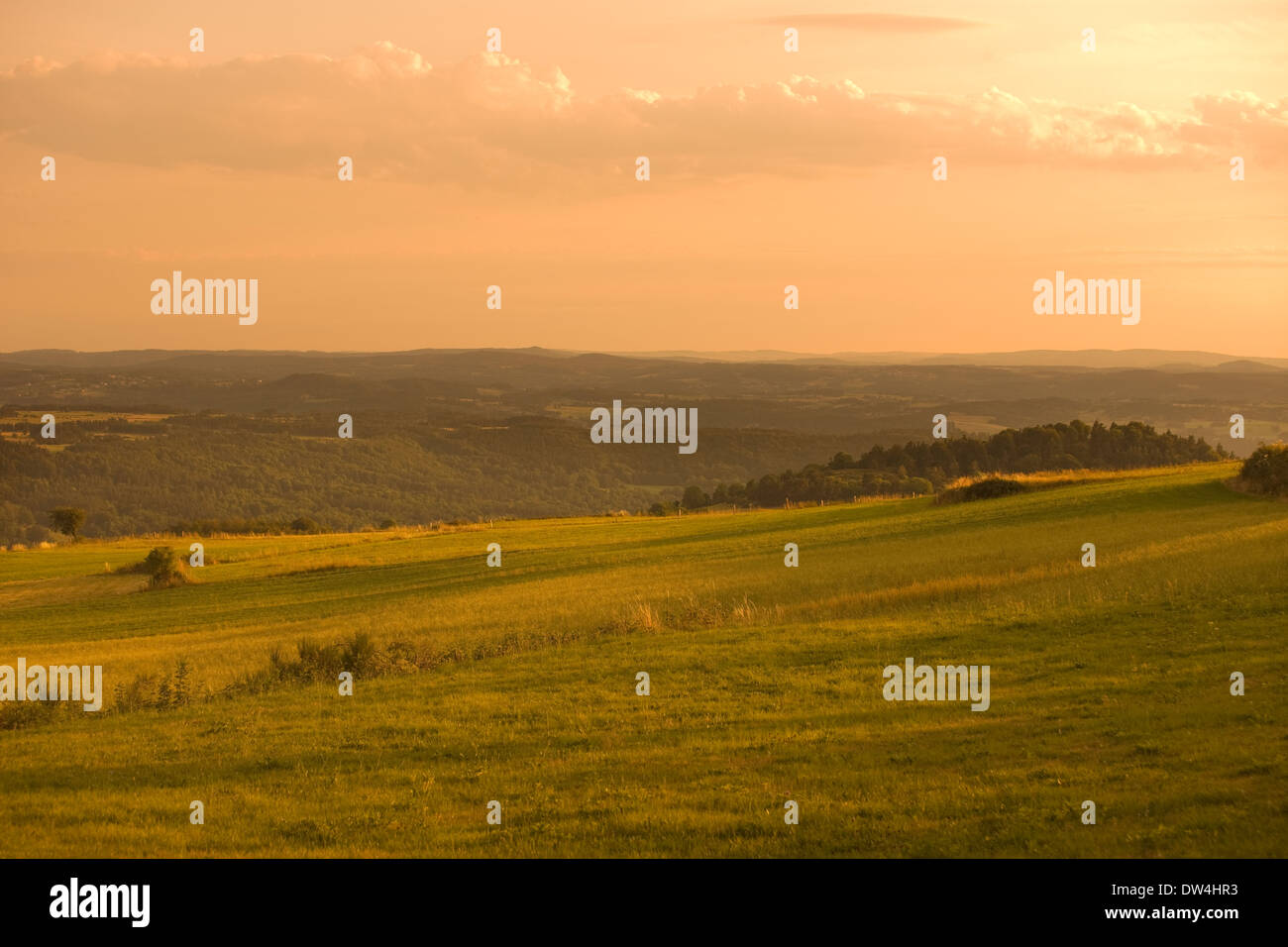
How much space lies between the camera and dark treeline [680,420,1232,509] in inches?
3216

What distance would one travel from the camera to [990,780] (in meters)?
10.8

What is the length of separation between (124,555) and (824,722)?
5090 cm

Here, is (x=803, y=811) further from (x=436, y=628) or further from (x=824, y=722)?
(x=436, y=628)

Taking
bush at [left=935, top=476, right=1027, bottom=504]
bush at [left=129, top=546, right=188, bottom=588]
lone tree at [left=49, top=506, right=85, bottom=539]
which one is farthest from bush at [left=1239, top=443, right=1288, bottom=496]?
lone tree at [left=49, top=506, right=85, bottom=539]

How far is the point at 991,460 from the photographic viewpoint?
282 ft

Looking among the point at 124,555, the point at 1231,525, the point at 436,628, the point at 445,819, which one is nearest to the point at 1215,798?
the point at 445,819

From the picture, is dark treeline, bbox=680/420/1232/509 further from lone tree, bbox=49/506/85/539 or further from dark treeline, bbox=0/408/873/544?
lone tree, bbox=49/506/85/539

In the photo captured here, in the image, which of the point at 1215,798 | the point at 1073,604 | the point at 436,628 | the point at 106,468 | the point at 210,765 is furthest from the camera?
the point at 106,468

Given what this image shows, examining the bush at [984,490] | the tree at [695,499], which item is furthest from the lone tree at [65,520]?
the bush at [984,490]

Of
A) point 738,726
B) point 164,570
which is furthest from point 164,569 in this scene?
point 738,726

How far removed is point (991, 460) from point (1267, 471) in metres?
46.5

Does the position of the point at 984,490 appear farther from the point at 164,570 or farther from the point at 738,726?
the point at 738,726

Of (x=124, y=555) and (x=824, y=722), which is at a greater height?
(x=124, y=555)
